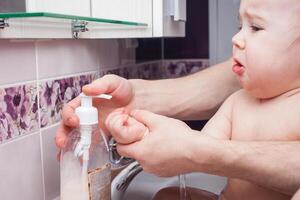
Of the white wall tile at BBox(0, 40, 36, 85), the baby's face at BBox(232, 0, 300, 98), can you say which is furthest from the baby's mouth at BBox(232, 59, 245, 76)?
the white wall tile at BBox(0, 40, 36, 85)

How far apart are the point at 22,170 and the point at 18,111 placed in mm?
105

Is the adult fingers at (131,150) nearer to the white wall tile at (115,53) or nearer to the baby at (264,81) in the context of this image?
the baby at (264,81)

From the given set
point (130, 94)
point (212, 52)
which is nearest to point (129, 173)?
point (130, 94)

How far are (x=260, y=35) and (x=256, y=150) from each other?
0.18 metres

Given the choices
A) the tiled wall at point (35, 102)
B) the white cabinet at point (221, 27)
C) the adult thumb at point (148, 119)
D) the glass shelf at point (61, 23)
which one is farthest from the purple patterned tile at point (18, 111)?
the white cabinet at point (221, 27)

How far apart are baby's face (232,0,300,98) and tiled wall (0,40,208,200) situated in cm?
34

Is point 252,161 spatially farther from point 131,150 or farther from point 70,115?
point 70,115

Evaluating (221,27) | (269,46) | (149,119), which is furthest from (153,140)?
(221,27)

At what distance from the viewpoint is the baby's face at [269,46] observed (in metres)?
0.67

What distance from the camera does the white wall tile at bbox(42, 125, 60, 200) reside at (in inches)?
32.2

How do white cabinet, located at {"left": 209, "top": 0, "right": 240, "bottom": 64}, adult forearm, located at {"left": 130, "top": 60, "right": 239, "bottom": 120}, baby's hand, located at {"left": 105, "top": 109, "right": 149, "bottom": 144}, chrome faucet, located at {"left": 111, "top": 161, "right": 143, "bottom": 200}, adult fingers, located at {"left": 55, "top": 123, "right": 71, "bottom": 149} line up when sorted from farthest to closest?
white cabinet, located at {"left": 209, "top": 0, "right": 240, "bottom": 64}, adult forearm, located at {"left": 130, "top": 60, "right": 239, "bottom": 120}, chrome faucet, located at {"left": 111, "top": 161, "right": 143, "bottom": 200}, adult fingers, located at {"left": 55, "top": 123, "right": 71, "bottom": 149}, baby's hand, located at {"left": 105, "top": 109, "right": 149, "bottom": 144}

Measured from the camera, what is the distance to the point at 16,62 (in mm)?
721

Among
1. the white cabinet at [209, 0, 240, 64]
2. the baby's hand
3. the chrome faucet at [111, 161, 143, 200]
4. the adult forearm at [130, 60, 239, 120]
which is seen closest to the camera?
the baby's hand

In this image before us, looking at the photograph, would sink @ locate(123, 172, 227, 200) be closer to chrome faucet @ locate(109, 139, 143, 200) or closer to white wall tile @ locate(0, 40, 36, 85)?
chrome faucet @ locate(109, 139, 143, 200)
